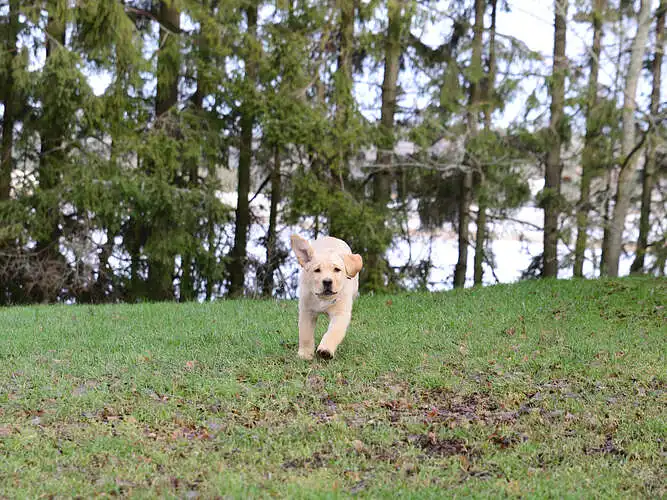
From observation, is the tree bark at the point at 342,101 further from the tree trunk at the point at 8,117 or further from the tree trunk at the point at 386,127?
the tree trunk at the point at 8,117

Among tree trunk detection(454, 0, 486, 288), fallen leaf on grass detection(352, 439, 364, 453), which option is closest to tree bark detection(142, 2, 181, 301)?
tree trunk detection(454, 0, 486, 288)

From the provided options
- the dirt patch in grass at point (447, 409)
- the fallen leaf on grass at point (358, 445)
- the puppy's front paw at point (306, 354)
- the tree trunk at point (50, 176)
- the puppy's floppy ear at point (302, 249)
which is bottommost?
the fallen leaf on grass at point (358, 445)

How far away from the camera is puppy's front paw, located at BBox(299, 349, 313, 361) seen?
8.27m

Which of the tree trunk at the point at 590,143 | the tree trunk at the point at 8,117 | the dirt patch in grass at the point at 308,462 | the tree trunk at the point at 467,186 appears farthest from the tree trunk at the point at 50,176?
the dirt patch in grass at the point at 308,462

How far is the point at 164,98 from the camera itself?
19.1 metres

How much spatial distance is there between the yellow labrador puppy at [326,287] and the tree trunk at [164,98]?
31.6 feet

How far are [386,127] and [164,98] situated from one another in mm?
5527

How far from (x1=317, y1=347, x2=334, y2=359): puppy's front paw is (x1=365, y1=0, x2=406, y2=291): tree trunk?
9.72 metres

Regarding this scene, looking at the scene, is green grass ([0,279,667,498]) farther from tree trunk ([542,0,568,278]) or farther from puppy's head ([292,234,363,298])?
tree trunk ([542,0,568,278])

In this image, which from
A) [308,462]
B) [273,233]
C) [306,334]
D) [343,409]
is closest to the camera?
[308,462]

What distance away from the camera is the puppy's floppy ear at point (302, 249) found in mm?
7586

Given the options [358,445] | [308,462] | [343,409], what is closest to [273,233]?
[343,409]

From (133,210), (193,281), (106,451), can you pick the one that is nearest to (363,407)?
(106,451)

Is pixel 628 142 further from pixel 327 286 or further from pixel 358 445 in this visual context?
pixel 358 445
